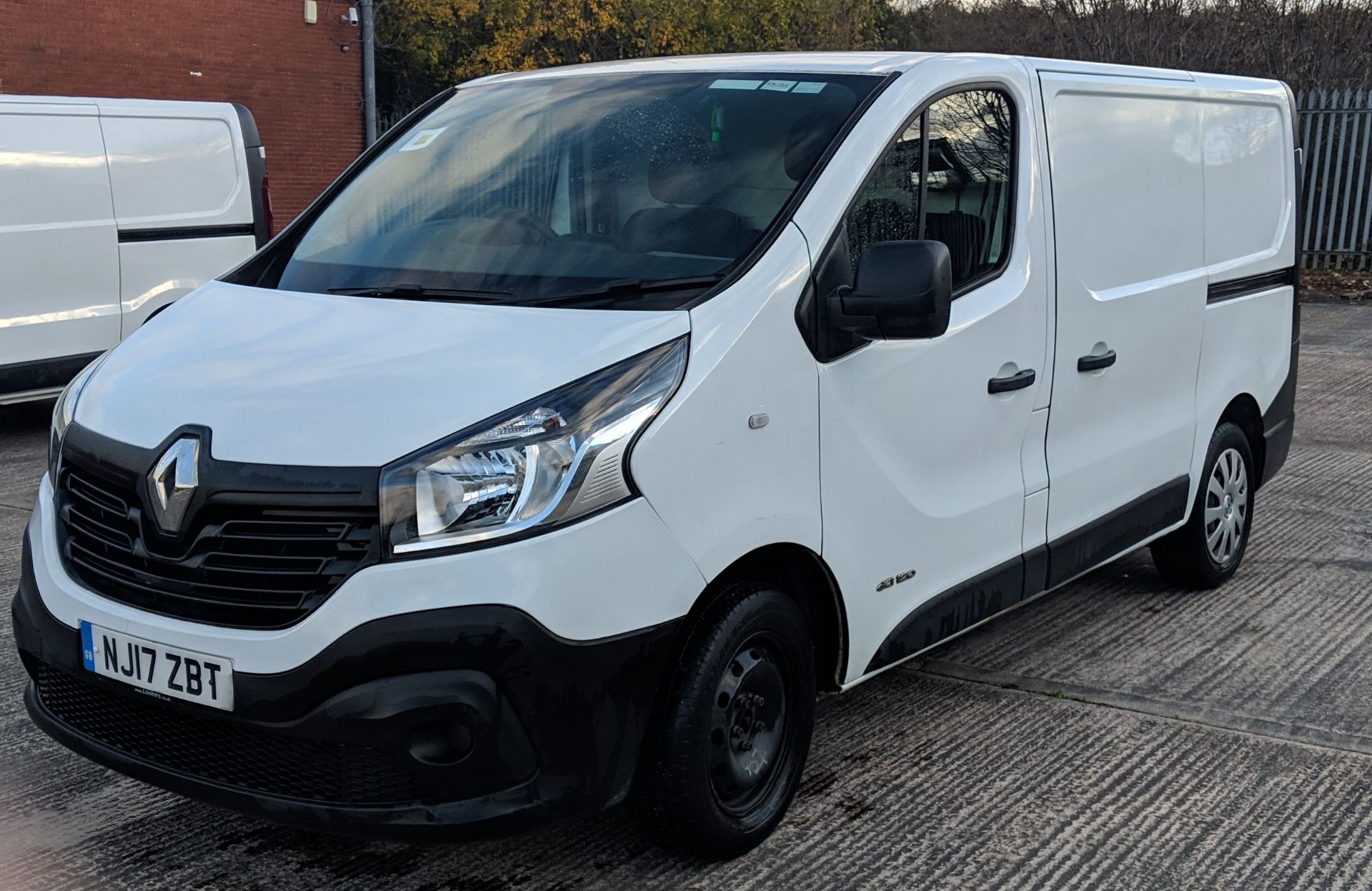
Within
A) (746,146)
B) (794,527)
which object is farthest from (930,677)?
(746,146)

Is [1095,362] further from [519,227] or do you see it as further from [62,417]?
[62,417]

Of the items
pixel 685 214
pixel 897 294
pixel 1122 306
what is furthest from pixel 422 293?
pixel 1122 306

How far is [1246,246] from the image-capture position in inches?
205

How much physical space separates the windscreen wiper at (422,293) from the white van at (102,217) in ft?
18.6

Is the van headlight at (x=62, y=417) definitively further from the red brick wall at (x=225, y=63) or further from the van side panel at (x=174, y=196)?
the red brick wall at (x=225, y=63)

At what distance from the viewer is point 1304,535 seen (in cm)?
608

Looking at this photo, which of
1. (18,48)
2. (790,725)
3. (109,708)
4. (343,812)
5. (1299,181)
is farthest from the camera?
(18,48)

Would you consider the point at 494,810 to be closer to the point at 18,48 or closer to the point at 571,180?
the point at 571,180

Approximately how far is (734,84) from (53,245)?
6.12 meters

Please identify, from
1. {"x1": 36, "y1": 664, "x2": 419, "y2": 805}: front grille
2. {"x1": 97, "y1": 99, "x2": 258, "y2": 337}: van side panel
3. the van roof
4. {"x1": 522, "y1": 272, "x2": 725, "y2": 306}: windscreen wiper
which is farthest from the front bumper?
{"x1": 97, "y1": 99, "x2": 258, "y2": 337}: van side panel

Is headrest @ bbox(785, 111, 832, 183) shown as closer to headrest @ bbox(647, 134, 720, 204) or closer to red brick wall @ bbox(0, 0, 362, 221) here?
headrest @ bbox(647, 134, 720, 204)

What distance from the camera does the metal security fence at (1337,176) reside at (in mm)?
16969

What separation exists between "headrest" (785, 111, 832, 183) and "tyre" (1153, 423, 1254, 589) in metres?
2.35

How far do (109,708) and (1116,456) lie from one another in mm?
2972
